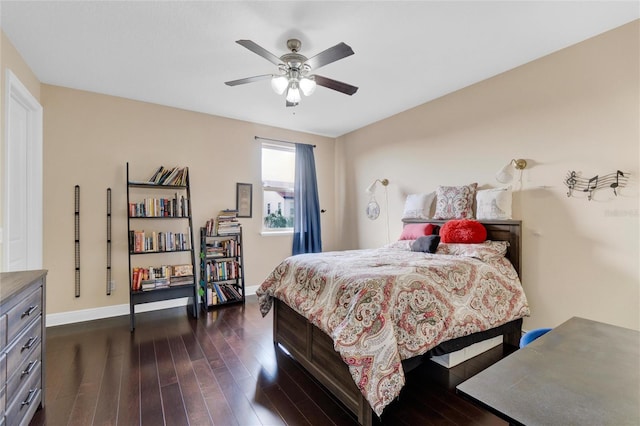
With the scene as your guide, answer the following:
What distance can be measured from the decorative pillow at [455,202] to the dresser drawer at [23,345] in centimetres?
355

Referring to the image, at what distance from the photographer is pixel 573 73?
259 cm

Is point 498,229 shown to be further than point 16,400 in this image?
Yes

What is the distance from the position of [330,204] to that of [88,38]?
3.84 metres

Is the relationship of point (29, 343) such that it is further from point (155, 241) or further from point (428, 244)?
point (428, 244)

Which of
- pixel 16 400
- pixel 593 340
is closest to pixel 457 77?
pixel 593 340

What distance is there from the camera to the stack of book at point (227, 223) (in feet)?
13.4

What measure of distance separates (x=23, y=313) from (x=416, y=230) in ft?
10.9

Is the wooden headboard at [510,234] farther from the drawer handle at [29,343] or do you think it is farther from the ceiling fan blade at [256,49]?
the drawer handle at [29,343]

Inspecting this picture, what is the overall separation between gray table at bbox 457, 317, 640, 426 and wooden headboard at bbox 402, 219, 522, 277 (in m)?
2.00

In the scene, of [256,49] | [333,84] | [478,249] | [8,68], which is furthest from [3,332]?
[478,249]

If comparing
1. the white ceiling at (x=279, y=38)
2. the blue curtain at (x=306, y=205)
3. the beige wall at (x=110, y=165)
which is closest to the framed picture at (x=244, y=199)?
the beige wall at (x=110, y=165)

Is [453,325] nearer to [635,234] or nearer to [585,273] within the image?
[585,273]

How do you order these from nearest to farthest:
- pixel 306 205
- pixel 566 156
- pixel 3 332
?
pixel 3 332 → pixel 566 156 → pixel 306 205

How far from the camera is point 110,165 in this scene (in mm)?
3576
